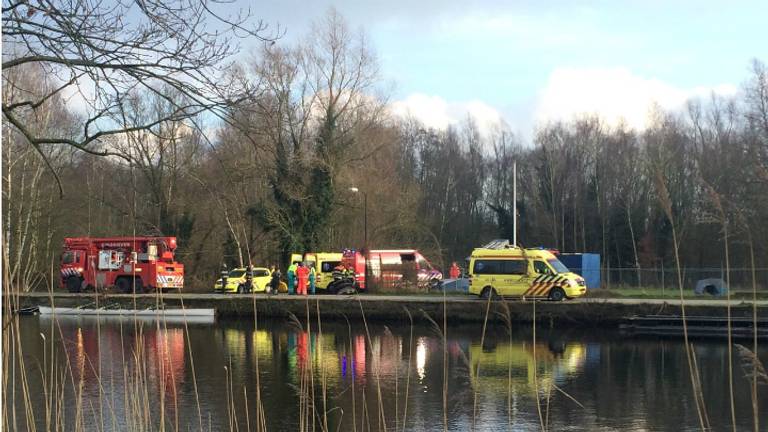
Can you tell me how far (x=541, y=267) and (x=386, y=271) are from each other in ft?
28.7

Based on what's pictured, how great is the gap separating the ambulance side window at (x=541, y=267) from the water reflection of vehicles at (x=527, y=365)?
4822mm

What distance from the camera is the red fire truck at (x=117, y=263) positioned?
32406mm

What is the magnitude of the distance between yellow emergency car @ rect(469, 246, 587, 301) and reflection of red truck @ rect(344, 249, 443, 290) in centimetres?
465

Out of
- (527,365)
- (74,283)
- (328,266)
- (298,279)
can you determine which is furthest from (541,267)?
(74,283)

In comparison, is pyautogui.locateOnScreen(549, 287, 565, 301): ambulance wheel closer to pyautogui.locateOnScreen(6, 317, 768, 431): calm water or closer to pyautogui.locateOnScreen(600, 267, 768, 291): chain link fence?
pyautogui.locateOnScreen(6, 317, 768, 431): calm water

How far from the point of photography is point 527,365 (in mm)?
16625

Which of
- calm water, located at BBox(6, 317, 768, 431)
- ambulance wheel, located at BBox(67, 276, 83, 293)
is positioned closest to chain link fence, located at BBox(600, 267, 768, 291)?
calm water, located at BBox(6, 317, 768, 431)

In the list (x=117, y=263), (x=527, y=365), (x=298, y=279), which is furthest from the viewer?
(x=117, y=263)

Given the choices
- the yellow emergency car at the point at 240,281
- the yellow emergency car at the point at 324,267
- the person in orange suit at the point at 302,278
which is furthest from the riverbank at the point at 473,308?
the yellow emergency car at the point at 240,281

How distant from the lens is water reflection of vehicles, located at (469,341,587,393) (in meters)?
13.8

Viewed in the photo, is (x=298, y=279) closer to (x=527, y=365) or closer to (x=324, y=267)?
(x=324, y=267)

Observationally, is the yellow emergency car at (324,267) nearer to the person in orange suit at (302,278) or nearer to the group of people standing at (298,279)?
the group of people standing at (298,279)

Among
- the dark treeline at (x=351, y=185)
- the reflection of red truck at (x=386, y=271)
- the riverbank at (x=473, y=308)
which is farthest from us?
the reflection of red truck at (x=386, y=271)

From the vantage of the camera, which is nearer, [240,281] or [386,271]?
[386,271]
